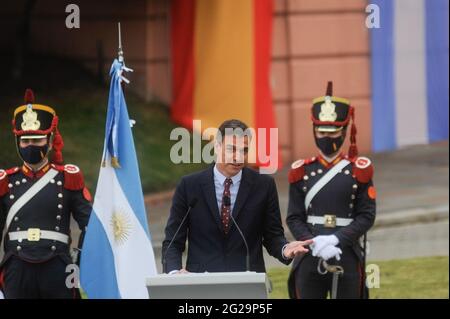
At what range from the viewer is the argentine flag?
9242 mm

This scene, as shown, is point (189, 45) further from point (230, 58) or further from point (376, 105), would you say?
point (376, 105)

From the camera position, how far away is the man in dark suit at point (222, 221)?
316 inches

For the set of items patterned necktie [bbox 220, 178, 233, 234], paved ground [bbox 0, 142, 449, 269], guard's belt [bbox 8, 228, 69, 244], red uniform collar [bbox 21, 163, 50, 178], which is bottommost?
paved ground [bbox 0, 142, 449, 269]

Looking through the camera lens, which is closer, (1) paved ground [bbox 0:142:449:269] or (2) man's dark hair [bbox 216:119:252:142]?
(2) man's dark hair [bbox 216:119:252:142]

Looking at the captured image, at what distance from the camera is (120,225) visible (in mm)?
9398

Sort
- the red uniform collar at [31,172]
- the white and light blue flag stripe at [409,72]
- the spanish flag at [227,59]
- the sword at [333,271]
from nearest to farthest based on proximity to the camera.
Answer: the red uniform collar at [31,172], the sword at [333,271], the spanish flag at [227,59], the white and light blue flag stripe at [409,72]

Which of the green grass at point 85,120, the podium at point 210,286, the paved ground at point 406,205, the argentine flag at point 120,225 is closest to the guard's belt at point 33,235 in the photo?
the argentine flag at point 120,225

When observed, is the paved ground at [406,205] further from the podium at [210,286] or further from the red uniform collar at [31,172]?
the podium at [210,286]

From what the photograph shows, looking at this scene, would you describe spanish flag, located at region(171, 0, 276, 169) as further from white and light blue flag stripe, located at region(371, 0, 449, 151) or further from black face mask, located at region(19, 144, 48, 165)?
black face mask, located at region(19, 144, 48, 165)

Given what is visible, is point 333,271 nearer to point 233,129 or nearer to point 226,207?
point 226,207

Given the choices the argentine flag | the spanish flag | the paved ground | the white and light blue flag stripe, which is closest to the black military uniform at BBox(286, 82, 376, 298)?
the argentine flag

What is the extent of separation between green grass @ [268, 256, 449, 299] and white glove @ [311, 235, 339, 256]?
2742mm

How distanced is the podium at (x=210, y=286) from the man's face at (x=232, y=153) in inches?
53.1

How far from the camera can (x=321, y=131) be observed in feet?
31.9
